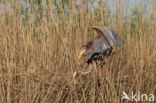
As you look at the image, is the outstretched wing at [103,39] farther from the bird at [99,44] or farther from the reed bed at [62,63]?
the reed bed at [62,63]

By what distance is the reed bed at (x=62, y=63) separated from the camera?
1.50m

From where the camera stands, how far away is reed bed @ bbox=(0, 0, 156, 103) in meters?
1.50

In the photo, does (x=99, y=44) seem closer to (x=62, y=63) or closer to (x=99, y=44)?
(x=99, y=44)

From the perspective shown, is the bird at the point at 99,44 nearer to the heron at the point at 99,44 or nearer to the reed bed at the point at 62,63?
the heron at the point at 99,44

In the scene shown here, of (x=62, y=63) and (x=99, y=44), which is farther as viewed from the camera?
(x=62, y=63)

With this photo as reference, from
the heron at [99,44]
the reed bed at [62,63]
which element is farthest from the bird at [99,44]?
the reed bed at [62,63]

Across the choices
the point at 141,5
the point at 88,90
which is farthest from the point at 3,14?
the point at 141,5

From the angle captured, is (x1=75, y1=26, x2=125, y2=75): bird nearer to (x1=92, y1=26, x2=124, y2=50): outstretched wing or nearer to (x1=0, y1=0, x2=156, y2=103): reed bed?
(x1=92, y1=26, x2=124, y2=50): outstretched wing

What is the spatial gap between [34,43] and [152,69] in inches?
43.0

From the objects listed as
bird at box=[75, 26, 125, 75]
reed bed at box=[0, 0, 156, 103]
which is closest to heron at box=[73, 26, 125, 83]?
bird at box=[75, 26, 125, 75]

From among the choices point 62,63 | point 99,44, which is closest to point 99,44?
point 99,44

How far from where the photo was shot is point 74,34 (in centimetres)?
213

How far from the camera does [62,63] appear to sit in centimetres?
181

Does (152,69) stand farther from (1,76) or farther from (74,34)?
(1,76)
